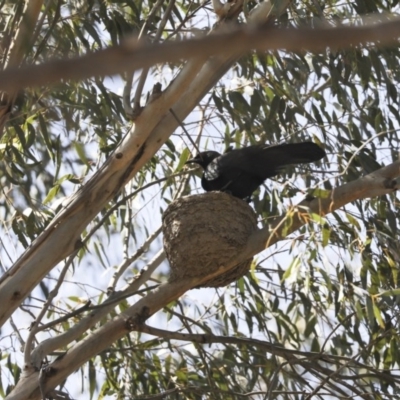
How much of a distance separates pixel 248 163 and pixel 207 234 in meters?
0.68

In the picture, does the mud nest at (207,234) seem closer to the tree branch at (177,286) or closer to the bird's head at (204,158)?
the tree branch at (177,286)

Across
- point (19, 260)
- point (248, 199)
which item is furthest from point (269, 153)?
point (19, 260)

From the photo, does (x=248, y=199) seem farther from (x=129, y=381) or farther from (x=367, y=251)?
(x=129, y=381)

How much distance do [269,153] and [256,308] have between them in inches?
55.4

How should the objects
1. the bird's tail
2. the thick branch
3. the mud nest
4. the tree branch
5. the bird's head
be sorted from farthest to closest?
1. the bird's head
2. the bird's tail
3. the mud nest
4. the tree branch
5. the thick branch

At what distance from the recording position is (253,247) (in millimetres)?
3924

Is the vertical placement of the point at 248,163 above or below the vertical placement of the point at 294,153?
above

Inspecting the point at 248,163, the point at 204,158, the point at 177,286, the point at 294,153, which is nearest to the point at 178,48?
the point at 177,286

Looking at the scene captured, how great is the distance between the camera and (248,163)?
489 centimetres

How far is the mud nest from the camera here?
4117 mm

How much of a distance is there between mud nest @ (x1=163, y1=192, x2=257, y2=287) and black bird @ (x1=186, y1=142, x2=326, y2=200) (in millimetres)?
325

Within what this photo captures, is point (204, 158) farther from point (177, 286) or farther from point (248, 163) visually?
point (177, 286)

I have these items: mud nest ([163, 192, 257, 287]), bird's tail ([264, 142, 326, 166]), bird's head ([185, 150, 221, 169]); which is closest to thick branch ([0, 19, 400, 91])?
mud nest ([163, 192, 257, 287])

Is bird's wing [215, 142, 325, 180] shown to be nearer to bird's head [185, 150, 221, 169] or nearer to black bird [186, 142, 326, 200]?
black bird [186, 142, 326, 200]
